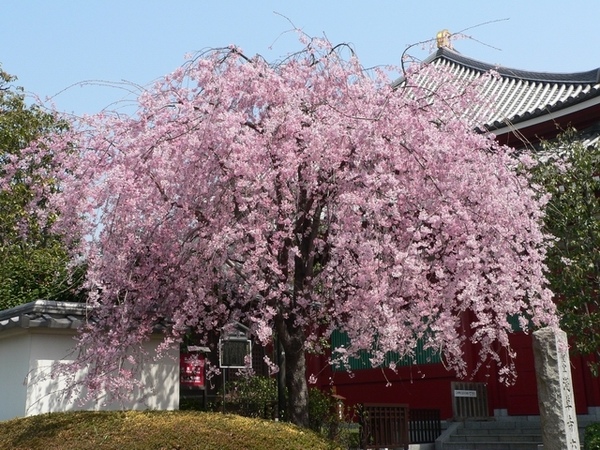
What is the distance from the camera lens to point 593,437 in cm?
1298

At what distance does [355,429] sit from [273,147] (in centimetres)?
931

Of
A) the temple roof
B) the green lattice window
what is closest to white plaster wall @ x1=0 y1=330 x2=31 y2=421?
the green lattice window

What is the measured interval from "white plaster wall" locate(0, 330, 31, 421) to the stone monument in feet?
27.8

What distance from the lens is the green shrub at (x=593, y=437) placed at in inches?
503

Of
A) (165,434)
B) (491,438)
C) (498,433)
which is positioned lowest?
(491,438)

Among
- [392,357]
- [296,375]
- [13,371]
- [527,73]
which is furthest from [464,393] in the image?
[527,73]

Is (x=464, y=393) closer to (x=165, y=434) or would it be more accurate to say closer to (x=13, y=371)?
(x=13, y=371)

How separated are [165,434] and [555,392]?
5.22 m

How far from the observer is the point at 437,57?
97.0 ft

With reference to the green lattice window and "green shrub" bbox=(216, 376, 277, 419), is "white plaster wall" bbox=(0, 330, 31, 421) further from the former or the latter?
the green lattice window

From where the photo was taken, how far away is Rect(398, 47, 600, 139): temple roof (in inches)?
745

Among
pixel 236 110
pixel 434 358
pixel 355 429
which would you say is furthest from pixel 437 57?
pixel 236 110

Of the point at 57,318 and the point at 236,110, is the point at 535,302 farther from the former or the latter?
the point at 57,318

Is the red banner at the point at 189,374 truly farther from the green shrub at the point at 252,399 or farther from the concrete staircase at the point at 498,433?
the concrete staircase at the point at 498,433
